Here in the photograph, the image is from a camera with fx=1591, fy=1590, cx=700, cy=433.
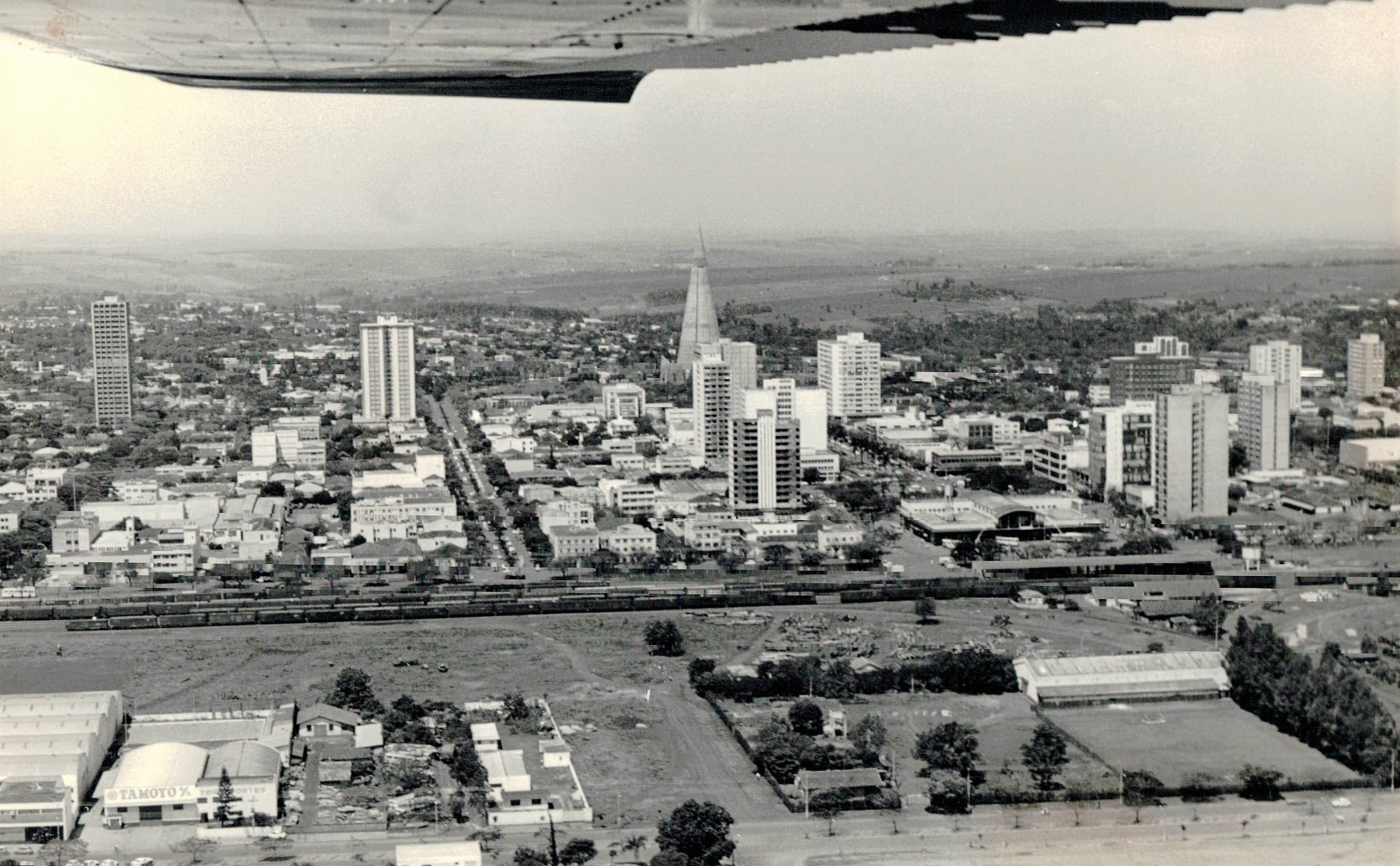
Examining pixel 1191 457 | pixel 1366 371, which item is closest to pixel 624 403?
pixel 1191 457

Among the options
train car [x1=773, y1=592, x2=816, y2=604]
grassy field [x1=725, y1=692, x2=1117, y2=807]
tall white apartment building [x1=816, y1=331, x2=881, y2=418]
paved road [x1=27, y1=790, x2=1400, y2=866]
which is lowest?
paved road [x1=27, y1=790, x2=1400, y2=866]

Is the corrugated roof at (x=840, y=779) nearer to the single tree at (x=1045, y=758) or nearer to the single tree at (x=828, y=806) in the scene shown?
the single tree at (x=828, y=806)

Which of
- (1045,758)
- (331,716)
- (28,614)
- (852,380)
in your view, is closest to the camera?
(1045,758)

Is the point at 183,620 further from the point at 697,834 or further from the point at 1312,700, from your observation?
the point at 1312,700

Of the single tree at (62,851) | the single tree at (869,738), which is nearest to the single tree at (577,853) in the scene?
the single tree at (869,738)

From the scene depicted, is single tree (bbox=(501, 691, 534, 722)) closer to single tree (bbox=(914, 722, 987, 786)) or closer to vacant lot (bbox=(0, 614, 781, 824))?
vacant lot (bbox=(0, 614, 781, 824))

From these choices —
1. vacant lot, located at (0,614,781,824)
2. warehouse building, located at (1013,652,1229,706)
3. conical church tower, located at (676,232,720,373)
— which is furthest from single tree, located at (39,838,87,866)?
conical church tower, located at (676,232,720,373)
